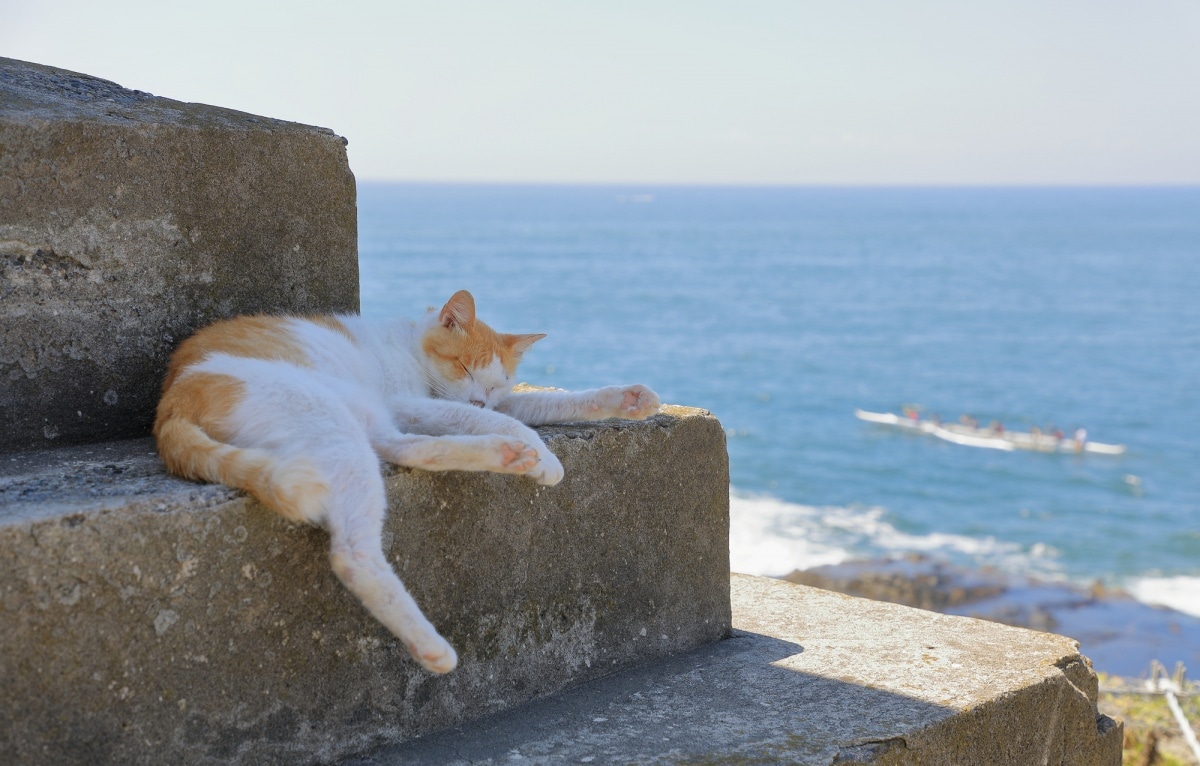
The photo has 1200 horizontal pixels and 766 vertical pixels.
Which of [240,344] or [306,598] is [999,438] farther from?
[306,598]

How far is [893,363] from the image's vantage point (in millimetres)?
34969

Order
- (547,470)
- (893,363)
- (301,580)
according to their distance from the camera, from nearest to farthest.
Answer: (301,580) → (547,470) → (893,363)

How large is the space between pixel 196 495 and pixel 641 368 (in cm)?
3138

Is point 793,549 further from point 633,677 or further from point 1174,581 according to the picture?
point 633,677

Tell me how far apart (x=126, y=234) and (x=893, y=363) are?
34.3 metres

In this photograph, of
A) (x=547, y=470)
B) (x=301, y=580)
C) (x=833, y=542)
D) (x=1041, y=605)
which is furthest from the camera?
(x=833, y=542)

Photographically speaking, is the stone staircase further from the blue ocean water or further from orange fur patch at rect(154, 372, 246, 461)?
the blue ocean water

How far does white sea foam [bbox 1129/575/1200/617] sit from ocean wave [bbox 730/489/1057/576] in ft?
4.35

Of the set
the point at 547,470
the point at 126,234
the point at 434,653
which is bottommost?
the point at 434,653

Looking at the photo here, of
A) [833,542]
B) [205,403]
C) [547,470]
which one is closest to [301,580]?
[205,403]

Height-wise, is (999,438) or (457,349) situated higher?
(457,349)

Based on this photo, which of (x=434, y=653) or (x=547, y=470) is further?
(x=547, y=470)

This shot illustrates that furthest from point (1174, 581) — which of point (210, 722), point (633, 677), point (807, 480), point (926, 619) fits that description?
point (210, 722)

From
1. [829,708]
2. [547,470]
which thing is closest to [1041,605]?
[829,708]
